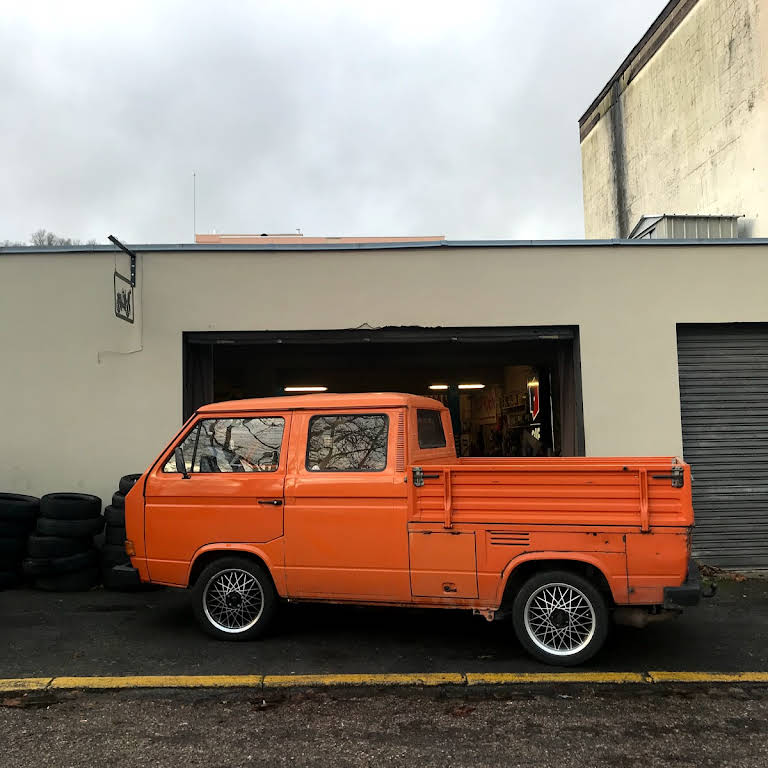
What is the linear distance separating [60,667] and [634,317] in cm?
763

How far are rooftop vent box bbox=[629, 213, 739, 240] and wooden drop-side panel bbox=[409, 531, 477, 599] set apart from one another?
7529mm

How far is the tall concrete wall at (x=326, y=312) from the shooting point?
9.09 m

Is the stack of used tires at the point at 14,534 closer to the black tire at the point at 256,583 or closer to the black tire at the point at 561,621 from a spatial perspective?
the black tire at the point at 256,583

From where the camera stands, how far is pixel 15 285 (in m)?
9.18

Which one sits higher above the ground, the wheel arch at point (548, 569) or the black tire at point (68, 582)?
the wheel arch at point (548, 569)

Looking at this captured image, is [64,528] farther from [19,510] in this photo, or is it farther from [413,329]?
[413,329]

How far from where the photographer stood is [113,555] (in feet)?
25.5

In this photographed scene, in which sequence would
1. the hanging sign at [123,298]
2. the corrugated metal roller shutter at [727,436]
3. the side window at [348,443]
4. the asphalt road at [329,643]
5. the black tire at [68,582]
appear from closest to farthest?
the asphalt road at [329,643]
the side window at [348,443]
the black tire at [68,582]
the hanging sign at [123,298]
the corrugated metal roller shutter at [727,436]

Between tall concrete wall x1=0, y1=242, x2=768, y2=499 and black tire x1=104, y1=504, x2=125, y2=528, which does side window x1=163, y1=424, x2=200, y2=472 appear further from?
tall concrete wall x1=0, y1=242, x2=768, y2=499

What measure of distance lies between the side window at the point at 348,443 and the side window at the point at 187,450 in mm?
1061

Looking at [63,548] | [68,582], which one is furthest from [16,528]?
[68,582]

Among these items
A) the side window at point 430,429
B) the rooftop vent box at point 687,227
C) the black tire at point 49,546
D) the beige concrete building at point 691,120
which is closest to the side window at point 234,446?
the side window at point 430,429

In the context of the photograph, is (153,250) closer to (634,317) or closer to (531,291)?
(531,291)

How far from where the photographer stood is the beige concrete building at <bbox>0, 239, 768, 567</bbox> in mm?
9094
